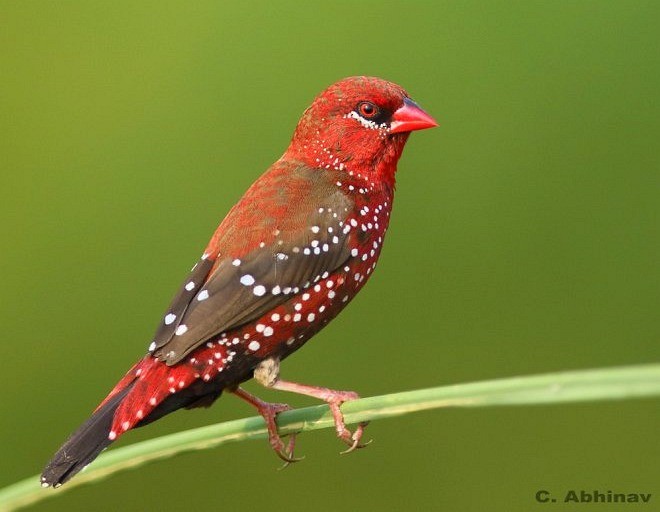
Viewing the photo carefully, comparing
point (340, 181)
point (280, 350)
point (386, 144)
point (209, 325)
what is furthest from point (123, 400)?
point (386, 144)

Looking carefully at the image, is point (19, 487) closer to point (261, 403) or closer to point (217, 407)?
point (261, 403)

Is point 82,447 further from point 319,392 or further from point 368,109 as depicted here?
point 368,109

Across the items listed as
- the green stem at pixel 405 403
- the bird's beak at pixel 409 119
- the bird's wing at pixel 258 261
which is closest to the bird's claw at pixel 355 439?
the green stem at pixel 405 403

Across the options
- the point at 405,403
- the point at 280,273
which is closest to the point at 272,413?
the point at 280,273

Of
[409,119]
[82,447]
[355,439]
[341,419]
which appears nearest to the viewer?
[82,447]

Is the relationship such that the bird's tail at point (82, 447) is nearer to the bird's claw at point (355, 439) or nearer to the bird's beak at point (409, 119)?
the bird's claw at point (355, 439)
